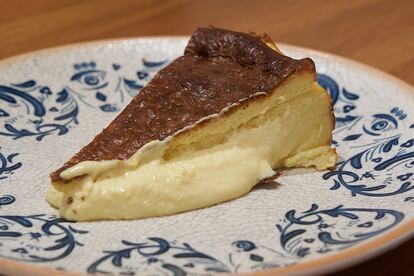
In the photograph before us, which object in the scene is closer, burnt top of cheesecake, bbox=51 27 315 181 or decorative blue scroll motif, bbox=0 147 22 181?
burnt top of cheesecake, bbox=51 27 315 181

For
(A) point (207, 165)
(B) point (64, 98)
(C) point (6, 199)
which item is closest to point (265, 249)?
(A) point (207, 165)

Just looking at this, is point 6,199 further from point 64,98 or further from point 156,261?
point 64,98

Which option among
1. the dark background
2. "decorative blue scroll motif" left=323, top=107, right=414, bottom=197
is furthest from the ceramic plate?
the dark background

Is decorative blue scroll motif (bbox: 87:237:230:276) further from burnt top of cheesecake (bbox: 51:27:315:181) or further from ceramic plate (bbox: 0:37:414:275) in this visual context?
A: burnt top of cheesecake (bbox: 51:27:315:181)

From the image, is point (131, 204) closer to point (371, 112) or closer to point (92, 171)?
point (92, 171)

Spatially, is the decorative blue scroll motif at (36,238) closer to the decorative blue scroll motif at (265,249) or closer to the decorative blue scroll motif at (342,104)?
the decorative blue scroll motif at (265,249)

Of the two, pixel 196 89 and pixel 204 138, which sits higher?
pixel 196 89

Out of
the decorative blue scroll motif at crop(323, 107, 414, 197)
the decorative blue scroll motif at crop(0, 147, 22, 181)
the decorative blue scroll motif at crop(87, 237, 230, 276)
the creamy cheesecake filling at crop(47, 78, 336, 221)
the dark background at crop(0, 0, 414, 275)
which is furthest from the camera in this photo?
the dark background at crop(0, 0, 414, 275)

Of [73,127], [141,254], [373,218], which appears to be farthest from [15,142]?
[373,218]
